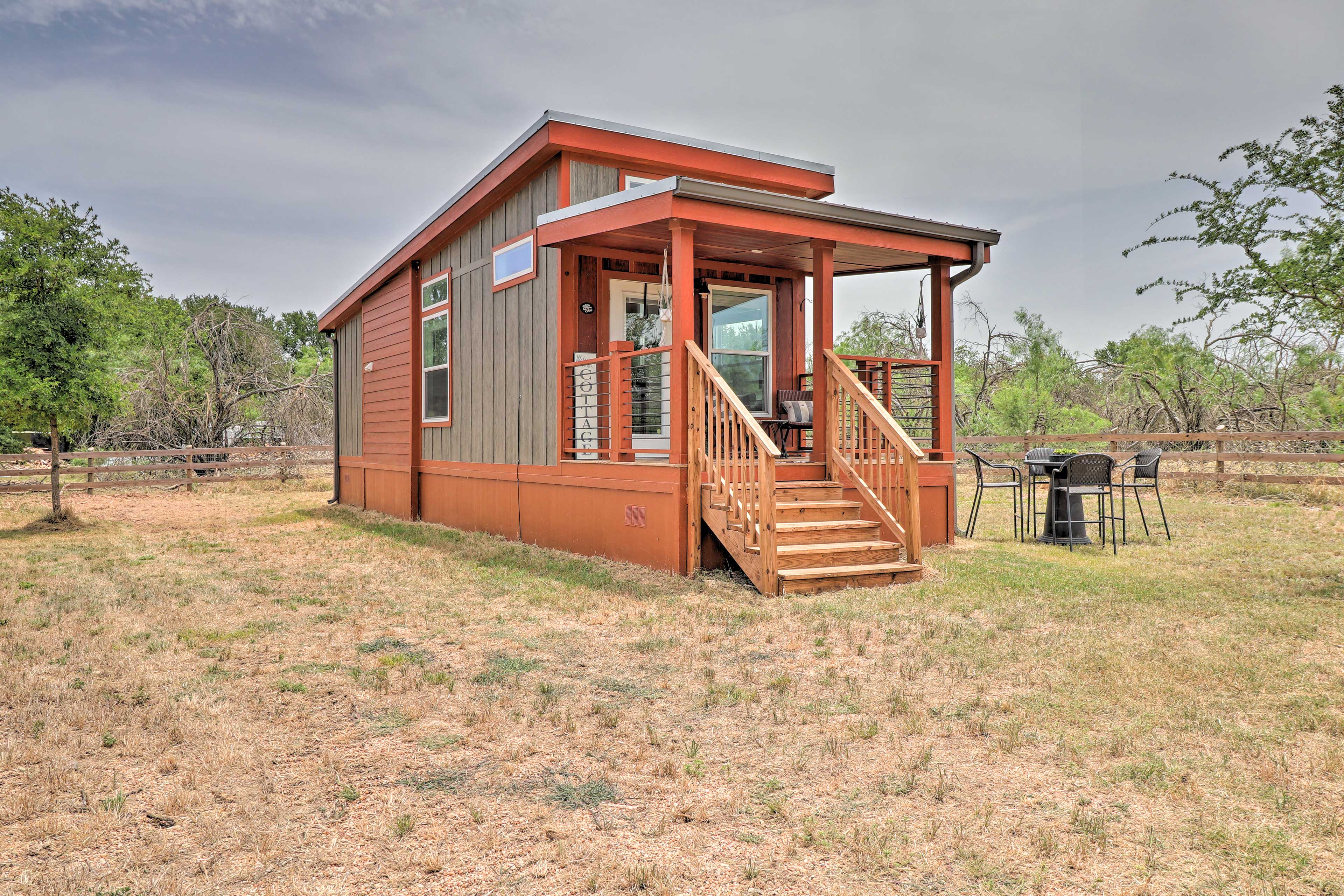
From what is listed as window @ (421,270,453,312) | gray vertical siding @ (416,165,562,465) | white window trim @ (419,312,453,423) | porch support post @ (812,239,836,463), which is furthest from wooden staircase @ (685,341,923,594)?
window @ (421,270,453,312)

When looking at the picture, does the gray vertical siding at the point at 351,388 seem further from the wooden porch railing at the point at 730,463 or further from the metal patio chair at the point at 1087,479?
the metal patio chair at the point at 1087,479

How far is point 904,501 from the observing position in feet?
19.8

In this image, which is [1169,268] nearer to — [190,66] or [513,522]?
[513,522]

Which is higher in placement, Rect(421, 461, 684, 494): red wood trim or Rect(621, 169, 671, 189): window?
Rect(621, 169, 671, 189): window

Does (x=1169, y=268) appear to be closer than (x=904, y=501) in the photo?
No

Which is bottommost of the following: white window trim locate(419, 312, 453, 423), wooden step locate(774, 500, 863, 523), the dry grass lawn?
the dry grass lawn

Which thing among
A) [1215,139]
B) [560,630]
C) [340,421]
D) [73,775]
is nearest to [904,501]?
[560,630]

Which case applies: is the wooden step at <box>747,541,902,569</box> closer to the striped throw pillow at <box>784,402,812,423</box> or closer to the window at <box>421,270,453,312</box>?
the striped throw pillow at <box>784,402,812,423</box>

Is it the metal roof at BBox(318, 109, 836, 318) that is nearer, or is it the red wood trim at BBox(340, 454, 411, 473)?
the metal roof at BBox(318, 109, 836, 318)

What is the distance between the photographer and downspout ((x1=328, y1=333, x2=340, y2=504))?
45.7 feet

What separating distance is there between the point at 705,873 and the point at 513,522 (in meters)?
6.58

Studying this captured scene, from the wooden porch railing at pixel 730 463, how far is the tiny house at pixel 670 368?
0.05 ft

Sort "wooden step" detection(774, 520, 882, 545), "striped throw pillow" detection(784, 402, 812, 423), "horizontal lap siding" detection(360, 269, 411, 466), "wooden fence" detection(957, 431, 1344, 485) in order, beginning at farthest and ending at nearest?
"horizontal lap siding" detection(360, 269, 411, 466), "wooden fence" detection(957, 431, 1344, 485), "striped throw pillow" detection(784, 402, 812, 423), "wooden step" detection(774, 520, 882, 545)

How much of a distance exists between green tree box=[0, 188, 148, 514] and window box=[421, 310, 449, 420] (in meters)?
4.03
